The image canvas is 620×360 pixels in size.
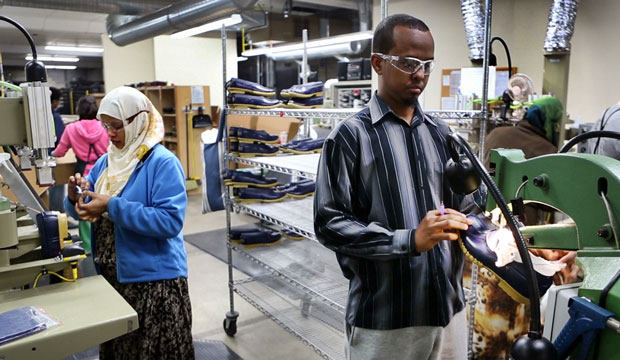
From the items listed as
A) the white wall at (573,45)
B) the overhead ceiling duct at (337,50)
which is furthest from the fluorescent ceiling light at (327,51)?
the white wall at (573,45)

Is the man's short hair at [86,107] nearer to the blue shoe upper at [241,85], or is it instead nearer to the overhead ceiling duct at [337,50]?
the blue shoe upper at [241,85]

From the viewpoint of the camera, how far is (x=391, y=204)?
1.40 m

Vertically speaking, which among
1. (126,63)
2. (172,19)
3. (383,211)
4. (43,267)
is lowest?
(43,267)

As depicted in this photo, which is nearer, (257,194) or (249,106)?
(249,106)

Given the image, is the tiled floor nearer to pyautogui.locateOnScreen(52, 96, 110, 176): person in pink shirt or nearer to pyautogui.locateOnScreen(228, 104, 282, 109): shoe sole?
pyautogui.locateOnScreen(52, 96, 110, 176): person in pink shirt

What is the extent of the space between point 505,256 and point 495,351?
1864 mm

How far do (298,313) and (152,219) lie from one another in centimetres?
170

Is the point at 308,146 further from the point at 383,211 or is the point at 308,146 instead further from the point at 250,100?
the point at 383,211

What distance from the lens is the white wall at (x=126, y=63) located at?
9.99 meters

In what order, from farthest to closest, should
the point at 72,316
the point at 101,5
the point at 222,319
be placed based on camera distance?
the point at 101,5, the point at 222,319, the point at 72,316

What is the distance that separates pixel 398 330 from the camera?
4.61ft

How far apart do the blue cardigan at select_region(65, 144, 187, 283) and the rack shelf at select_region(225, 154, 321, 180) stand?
2.38 ft

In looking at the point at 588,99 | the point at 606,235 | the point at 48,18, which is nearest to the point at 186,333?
the point at 606,235

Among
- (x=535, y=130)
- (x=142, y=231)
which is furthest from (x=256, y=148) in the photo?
(x=535, y=130)
